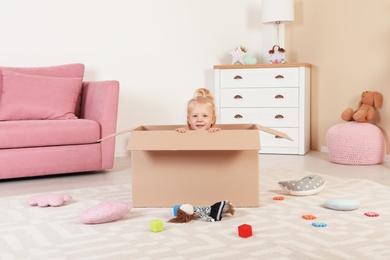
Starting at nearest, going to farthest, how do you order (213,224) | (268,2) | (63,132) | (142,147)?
1. (213,224)
2. (142,147)
3. (63,132)
4. (268,2)

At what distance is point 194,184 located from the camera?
2340 millimetres

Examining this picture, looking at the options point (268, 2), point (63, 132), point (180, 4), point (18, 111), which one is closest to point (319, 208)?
point (63, 132)

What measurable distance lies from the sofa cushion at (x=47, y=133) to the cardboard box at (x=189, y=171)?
1.11 m

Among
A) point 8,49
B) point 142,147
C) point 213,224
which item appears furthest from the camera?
point 8,49

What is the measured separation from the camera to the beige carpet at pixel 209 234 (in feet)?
5.53

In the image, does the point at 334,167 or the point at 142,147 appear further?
the point at 334,167

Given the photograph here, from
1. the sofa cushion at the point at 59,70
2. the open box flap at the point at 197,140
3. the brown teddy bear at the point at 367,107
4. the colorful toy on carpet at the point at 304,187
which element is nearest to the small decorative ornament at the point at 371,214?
the colorful toy on carpet at the point at 304,187

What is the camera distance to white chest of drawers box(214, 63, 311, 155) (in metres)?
4.30

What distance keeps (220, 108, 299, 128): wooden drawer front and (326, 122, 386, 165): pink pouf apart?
590mm

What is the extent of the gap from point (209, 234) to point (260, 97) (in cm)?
262

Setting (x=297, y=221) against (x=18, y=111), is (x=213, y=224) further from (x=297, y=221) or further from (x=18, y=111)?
(x=18, y=111)

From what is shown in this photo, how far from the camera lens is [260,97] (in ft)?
14.4

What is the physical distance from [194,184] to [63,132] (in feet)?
4.25

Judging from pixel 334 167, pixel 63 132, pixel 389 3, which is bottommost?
pixel 334 167
